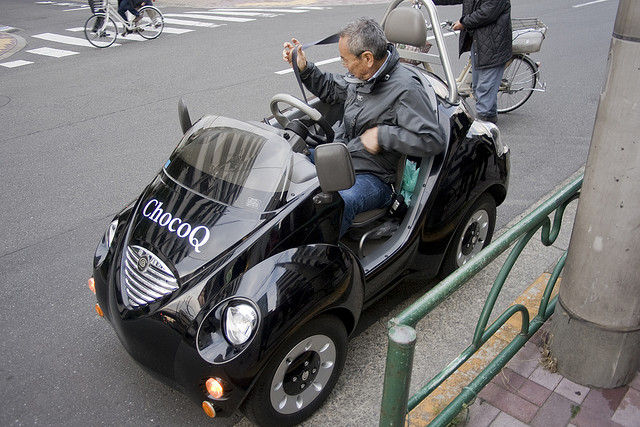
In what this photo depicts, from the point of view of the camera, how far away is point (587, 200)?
2453 mm

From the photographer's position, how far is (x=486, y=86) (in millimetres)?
6199

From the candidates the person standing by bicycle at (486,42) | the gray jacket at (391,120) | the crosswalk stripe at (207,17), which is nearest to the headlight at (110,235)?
the gray jacket at (391,120)

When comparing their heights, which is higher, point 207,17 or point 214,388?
point 214,388

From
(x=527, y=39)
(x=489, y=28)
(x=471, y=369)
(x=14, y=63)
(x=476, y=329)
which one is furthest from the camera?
(x=14, y=63)

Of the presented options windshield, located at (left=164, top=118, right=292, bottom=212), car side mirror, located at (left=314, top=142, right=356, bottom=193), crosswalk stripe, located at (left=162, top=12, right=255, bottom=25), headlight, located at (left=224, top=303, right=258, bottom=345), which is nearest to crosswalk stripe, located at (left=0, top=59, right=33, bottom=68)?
crosswalk stripe, located at (left=162, top=12, right=255, bottom=25)

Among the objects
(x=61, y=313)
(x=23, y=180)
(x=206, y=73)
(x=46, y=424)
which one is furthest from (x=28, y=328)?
(x=206, y=73)

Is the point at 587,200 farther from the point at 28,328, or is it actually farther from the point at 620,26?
the point at 28,328

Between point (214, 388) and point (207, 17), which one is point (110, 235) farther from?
point (207, 17)

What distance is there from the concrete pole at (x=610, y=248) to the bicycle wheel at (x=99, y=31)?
417 inches

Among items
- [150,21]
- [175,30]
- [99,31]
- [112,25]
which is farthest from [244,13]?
[99,31]

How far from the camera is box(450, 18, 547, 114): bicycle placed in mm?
6598

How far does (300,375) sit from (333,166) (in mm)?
973

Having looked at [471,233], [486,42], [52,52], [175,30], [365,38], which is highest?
[365,38]

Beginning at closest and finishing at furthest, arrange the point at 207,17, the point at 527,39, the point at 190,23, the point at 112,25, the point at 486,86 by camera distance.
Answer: the point at 486,86
the point at 527,39
the point at 112,25
the point at 190,23
the point at 207,17
